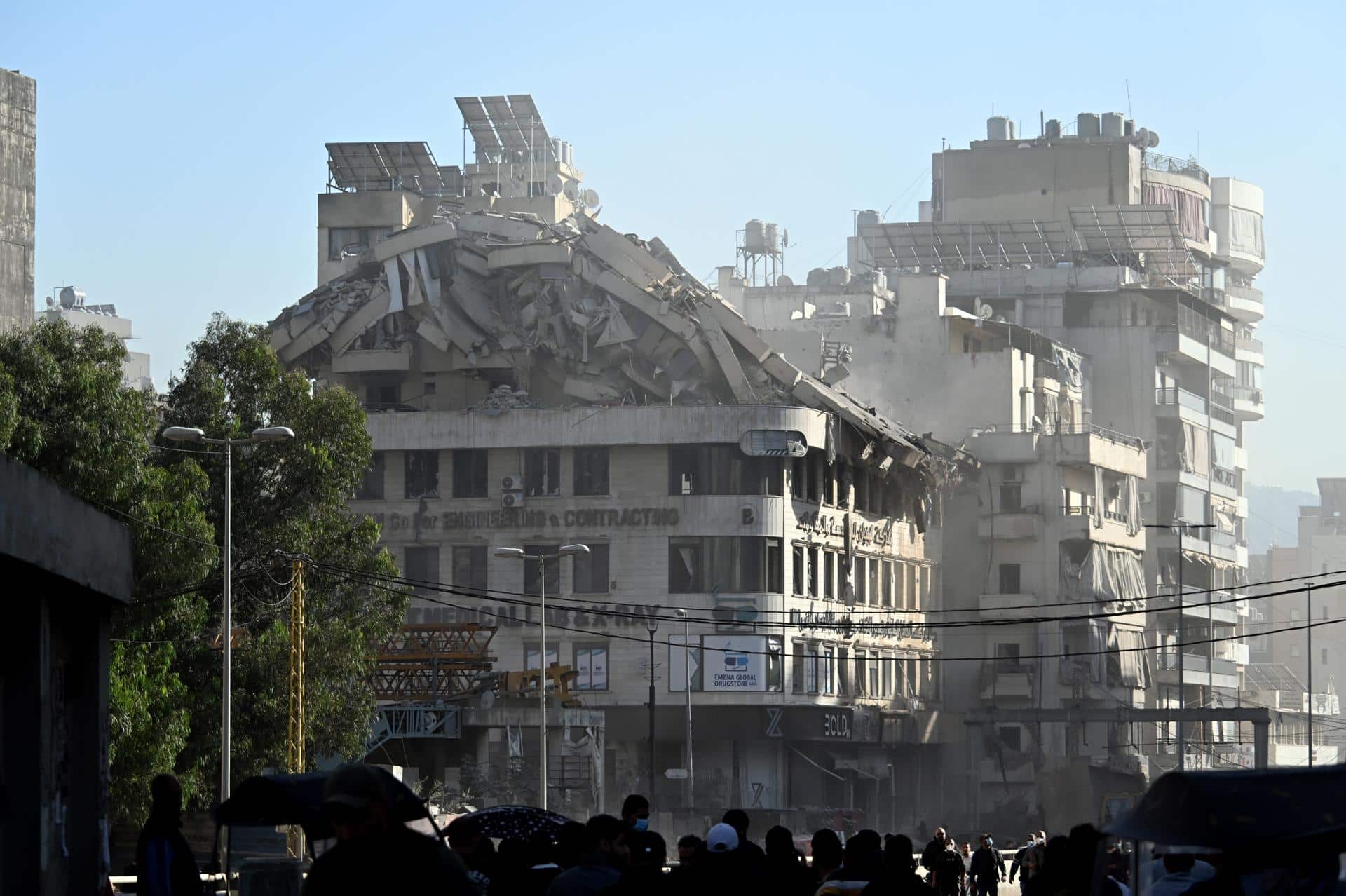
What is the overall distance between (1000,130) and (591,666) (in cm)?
5895

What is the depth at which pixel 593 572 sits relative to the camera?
258 ft

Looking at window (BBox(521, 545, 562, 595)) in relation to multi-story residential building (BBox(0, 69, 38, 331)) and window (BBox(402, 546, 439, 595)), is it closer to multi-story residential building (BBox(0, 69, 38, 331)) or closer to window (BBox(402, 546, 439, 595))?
window (BBox(402, 546, 439, 595))

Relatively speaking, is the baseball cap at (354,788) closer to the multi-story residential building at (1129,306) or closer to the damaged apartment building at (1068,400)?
the damaged apartment building at (1068,400)

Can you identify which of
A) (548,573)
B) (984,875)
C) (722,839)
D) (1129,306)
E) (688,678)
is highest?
(1129,306)

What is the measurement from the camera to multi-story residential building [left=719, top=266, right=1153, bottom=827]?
8988 centimetres

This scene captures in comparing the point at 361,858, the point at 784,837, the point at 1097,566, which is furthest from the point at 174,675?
the point at 1097,566

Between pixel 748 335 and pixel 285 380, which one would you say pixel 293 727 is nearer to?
pixel 285 380

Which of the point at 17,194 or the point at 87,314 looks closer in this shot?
the point at 17,194

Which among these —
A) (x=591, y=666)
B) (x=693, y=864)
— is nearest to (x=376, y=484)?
(x=591, y=666)

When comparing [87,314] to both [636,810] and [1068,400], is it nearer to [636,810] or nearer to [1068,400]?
[1068,400]

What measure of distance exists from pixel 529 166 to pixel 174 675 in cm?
7056

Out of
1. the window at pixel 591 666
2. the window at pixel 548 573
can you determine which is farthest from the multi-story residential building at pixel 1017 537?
the window at pixel 548 573

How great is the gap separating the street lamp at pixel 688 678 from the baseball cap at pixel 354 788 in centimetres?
6397

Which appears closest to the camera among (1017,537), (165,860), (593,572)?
(165,860)
